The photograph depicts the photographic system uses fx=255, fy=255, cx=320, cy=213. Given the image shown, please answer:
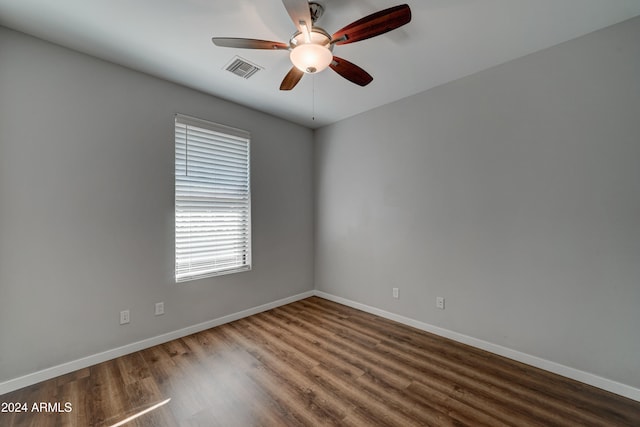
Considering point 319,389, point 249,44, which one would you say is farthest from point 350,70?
point 319,389

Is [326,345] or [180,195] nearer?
[326,345]

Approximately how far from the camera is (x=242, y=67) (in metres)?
2.46

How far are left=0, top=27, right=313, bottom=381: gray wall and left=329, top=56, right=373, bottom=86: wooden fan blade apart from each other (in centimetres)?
179

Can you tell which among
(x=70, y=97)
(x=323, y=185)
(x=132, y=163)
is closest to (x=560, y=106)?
(x=323, y=185)

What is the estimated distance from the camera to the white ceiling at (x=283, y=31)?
1.76 m

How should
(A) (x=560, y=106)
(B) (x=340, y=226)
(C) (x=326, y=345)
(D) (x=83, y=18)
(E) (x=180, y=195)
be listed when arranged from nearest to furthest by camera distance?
1. (D) (x=83, y=18)
2. (A) (x=560, y=106)
3. (C) (x=326, y=345)
4. (E) (x=180, y=195)
5. (B) (x=340, y=226)

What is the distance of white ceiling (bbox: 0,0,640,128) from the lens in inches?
69.3

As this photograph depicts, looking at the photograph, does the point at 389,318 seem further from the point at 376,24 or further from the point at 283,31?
the point at 283,31

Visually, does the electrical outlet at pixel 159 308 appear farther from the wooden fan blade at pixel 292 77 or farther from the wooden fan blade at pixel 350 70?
the wooden fan blade at pixel 350 70

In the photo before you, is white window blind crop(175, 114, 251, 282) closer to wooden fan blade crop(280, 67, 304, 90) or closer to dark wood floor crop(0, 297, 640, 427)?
dark wood floor crop(0, 297, 640, 427)

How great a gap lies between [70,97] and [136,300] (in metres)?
1.90

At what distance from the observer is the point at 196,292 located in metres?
2.91

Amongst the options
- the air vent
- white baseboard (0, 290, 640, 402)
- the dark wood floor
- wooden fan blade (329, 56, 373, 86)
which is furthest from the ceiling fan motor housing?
white baseboard (0, 290, 640, 402)

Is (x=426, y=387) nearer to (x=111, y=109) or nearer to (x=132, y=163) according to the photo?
(x=132, y=163)
